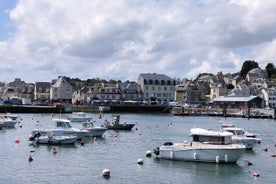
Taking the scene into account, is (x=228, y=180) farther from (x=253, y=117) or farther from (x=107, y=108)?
(x=107, y=108)

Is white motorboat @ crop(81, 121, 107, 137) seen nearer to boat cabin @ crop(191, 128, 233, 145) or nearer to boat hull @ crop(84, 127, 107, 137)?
boat hull @ crop(84, 127, 107, 137)

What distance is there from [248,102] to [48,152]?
142m

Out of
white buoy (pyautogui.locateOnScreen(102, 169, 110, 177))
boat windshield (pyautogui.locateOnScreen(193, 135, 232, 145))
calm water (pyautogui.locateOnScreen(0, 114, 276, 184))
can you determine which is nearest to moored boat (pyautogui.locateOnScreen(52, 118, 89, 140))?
calm water (pyautogui.locateOnScreen(0, 114, 276, 184))

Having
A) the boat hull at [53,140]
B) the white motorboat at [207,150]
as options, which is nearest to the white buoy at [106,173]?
the white motorboat at [207,150]

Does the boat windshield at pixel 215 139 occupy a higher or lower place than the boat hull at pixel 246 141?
higher

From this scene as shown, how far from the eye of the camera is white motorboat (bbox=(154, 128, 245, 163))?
156 feet

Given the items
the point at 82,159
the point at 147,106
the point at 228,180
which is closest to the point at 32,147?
the point at 82,159

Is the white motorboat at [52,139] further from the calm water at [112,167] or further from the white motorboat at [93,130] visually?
the white motorboat at [93,130]

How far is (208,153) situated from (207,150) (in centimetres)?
28

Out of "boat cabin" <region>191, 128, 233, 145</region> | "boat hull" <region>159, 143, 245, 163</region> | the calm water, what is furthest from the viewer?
"boat cabin" <region>191, 128, 233, 145</region>

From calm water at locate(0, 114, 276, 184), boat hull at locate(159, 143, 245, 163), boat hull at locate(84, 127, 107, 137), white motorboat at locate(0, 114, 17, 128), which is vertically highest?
white motorboat at locate(0, 114, 17, 128)

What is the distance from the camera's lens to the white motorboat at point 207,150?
156 ft

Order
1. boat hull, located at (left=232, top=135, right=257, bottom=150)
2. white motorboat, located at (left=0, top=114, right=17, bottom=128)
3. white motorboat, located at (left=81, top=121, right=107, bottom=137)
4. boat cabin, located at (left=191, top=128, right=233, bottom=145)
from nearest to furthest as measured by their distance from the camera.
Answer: boat cabin, located at (left=191, top=128, right=233, bottom=145) < boat hull, located at (left=232, top=135, right=257, bottom=150) < white motorboat, located at (left=81, top=121, right=107, bottom=137) < white motorboat, located at (left=0, top=114, right=17, bottom=128)

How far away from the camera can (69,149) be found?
58.3 metres
